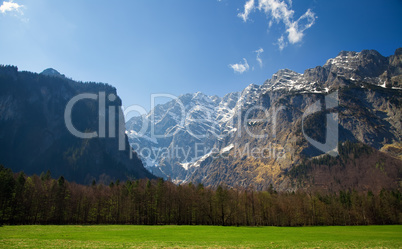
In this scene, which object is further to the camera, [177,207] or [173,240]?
[177,207]

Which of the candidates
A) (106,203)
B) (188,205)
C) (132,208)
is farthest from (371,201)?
(106,203)

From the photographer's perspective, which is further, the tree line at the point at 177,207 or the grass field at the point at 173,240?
the tree line at the point at 177,207

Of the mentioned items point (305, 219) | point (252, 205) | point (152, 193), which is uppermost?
point (152, 193)

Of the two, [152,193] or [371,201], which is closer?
[152,193]

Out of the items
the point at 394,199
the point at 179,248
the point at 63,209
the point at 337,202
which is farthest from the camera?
the point at 337,202

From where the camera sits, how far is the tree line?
83812 mm

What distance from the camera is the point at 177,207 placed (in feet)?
310

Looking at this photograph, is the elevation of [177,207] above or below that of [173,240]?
below

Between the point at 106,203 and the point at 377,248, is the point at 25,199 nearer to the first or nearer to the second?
the point at 106,203

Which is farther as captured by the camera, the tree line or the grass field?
the tree line

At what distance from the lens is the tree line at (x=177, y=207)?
83.8 metres

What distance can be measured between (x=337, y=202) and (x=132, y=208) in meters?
91.0

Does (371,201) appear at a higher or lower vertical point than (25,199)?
lower

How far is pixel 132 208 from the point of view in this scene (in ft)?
306
